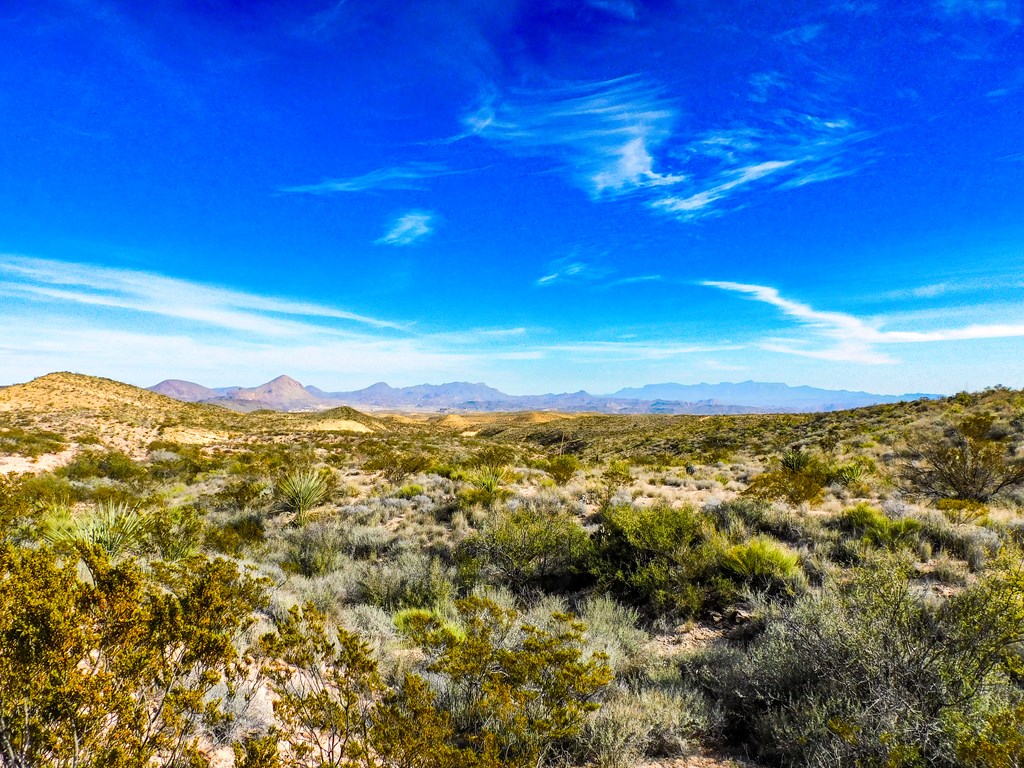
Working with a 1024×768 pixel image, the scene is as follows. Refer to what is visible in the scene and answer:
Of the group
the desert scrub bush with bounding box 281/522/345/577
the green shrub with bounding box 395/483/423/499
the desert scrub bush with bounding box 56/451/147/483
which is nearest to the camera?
the desert scrub bush with bounding box 281/522/345/577

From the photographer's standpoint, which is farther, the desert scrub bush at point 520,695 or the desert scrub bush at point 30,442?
the desert scrub bush at point 30,442

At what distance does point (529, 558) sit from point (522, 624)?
1.84 m

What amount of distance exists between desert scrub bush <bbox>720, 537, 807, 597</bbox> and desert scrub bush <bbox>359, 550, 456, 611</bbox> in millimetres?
3988

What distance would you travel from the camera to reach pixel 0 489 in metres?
8.62

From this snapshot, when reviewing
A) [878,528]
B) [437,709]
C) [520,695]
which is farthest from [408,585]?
[878,528]

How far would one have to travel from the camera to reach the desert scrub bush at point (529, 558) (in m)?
7.04

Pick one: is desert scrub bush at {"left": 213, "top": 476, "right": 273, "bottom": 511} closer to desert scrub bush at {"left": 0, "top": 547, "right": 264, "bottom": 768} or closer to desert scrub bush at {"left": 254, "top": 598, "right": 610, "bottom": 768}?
desert scrub bush at {"left": 254, "top": 598, "right": 610, "bottom": 768}

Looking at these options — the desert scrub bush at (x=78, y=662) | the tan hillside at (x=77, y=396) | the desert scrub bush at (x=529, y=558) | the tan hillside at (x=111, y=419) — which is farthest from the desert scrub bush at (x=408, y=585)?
the tan hillside at (x=77, y=396)

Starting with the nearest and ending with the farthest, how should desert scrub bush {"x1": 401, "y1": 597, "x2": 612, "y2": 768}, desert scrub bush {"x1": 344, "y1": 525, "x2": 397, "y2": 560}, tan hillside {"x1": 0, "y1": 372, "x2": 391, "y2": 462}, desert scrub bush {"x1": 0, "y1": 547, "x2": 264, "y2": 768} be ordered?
desert scrub bush {"x1": 0, "y1": 547, "x2": 264, "y2": 768} → desert scrub bush {"x1": 401, "y1": 597, "x2": 612, "y2": 768} → desert scrub bush {"x1": 344, "y1": 525, "x2": 397, "y2": 560} → tan hillside {"x1": 0, "y1": 372, "x2": 391, "y2": 462}

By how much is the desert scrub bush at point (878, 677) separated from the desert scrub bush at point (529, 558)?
2.88 metres

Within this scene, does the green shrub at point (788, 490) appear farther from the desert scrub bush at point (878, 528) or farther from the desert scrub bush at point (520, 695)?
the desert scrub bush at point (520, 695)

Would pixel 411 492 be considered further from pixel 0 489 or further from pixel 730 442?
pixel 730 442

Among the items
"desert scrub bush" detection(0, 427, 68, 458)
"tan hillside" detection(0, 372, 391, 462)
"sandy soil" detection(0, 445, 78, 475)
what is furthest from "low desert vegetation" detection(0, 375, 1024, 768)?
"tan hillside" detection(0, 372, 391, 462)

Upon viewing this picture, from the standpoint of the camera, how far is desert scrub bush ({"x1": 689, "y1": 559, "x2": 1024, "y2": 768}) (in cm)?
302
